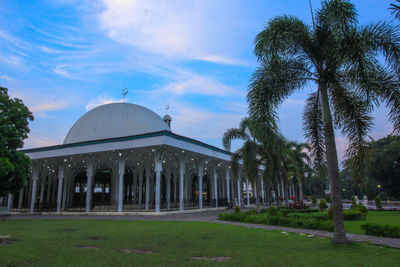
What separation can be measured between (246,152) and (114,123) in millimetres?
20239

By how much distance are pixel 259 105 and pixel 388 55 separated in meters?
4.33

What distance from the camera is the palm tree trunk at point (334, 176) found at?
9047 millimetres

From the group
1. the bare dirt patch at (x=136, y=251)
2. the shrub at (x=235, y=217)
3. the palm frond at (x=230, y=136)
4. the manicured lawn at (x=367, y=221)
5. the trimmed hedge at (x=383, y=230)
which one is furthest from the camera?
the palm frond at (x=230, y=136)

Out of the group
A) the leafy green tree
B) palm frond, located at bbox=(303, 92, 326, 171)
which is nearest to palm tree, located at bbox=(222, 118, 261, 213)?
palm frond, located at bbox=(303, 92, 326, 171)

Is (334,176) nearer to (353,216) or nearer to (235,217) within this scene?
(235,217)

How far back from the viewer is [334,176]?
9.40 meters

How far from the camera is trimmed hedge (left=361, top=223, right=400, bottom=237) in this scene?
1106cm

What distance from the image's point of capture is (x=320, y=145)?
11.2 metres

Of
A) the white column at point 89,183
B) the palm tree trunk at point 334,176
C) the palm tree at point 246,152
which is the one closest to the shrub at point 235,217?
the palm tree at point 246,152

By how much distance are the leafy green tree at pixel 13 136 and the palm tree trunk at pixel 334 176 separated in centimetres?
2242

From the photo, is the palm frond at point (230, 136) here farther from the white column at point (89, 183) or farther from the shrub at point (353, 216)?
the white column at point (89, 183)

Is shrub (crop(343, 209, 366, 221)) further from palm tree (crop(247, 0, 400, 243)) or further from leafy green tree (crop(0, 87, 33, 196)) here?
leafy green tree (crop(0, 87, 33, 196))

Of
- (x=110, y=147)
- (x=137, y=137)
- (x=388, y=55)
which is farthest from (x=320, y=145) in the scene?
(x=110, y=147)

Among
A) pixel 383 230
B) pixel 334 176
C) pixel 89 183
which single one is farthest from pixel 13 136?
pixel 383 230
